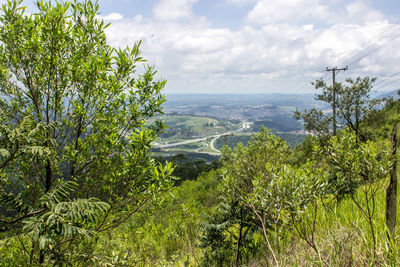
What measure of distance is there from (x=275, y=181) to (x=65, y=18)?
4.37 meters

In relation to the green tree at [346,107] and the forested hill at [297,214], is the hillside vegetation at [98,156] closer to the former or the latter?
the forested hill at [297,214]

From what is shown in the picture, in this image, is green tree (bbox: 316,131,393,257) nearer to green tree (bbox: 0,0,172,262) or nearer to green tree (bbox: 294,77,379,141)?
green tree (bbox: 0,0,172,262)

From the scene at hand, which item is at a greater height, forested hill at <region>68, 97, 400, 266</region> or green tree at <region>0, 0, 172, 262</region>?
green tree at <region>0, 0, 172, 262</region>

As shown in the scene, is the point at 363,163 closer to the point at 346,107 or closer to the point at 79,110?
the point at 79,110

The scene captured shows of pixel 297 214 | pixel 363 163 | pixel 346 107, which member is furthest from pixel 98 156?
pixel 346 107

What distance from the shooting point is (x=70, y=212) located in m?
2.44

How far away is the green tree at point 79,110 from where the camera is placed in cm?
339

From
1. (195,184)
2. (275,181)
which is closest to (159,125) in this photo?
(275,181)

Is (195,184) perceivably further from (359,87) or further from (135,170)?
(135,170)

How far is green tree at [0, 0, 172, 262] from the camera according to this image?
11.1 feet

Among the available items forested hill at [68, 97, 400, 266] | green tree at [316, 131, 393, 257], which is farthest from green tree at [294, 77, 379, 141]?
green tree at [316, 131, 393, 257]

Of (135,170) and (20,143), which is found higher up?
(20,143)

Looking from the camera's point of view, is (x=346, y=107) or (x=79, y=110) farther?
(x=346, y=107)

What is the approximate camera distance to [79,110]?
3475 millimetres
